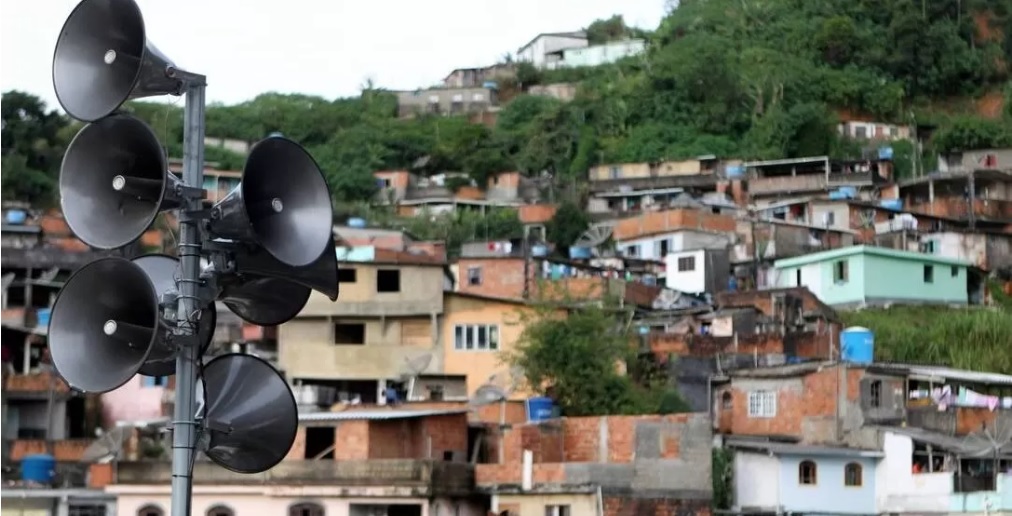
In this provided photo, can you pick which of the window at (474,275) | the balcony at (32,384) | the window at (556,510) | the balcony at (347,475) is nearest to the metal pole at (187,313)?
the balcony at (347,475)

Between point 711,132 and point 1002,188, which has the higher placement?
point 711,132

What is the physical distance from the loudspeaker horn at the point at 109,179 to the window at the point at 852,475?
2455cm

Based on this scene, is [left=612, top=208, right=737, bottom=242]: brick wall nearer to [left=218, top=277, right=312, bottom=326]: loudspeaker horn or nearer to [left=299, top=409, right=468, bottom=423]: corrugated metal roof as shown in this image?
[left=299, top=409, right=468, bottom=423]: corrugated metal roof

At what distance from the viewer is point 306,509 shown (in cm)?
2761

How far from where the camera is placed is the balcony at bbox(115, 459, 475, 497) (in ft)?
89.1

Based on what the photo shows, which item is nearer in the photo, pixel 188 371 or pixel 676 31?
pixel 188 371

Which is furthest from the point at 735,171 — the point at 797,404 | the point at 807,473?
the point at 807,473

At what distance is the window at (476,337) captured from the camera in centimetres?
3500

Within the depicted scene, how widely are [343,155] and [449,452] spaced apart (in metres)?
34.5

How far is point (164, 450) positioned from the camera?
29.9 meters

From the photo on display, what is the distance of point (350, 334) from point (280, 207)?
30.7 m

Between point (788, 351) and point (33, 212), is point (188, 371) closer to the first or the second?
point (788, 351)

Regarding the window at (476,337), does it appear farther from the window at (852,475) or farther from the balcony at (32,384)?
the window at (852,475)

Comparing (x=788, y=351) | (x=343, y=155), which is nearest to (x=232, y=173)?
(x=343, y=155)
